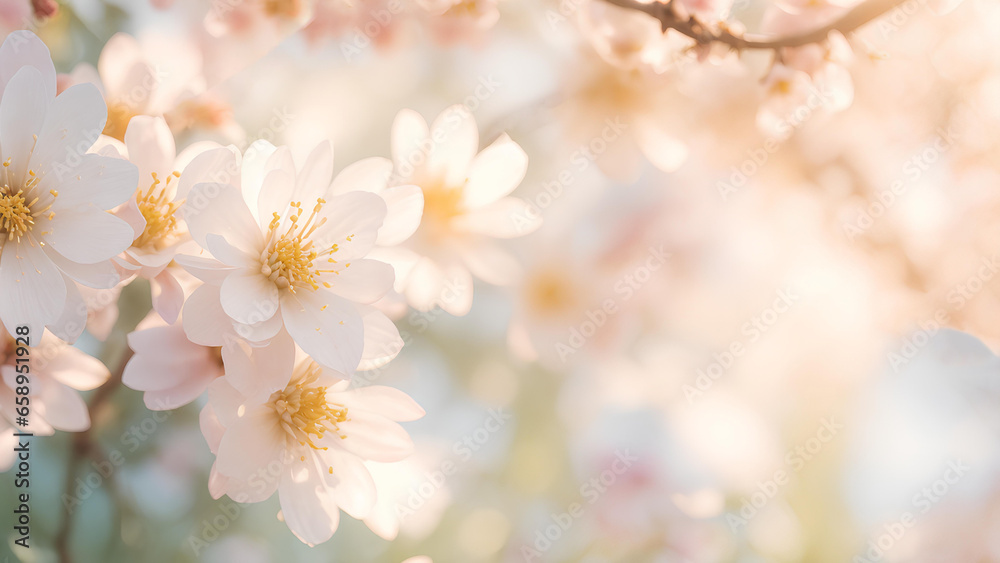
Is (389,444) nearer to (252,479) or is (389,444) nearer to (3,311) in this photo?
(252,479)

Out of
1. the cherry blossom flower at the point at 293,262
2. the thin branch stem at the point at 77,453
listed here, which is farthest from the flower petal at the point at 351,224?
the thin branch stem at the point at 77,453

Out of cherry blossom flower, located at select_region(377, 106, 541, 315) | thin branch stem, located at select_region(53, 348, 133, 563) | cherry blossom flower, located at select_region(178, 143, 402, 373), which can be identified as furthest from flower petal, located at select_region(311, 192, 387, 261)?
thin branch stem, located at select_region(53, 348, 133, 563)

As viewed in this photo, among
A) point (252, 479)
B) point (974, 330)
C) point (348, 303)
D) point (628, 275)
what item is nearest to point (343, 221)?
point (348, 303)

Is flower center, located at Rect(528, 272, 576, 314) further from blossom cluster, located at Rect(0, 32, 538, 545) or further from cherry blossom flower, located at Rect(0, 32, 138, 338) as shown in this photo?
cherry blossom flower, located at Rect(0, 32, 138, 338)

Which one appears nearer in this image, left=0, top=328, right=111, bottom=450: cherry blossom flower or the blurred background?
left=0, top=328, right=111, bottom=450: cherry blossom flower

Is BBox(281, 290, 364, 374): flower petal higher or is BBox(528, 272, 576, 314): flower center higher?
BBox(281, 290, 364, 374): flower petal

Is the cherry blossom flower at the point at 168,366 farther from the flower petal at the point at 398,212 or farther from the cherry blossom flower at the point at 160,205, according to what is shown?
the flower petal at the point at 398,212
